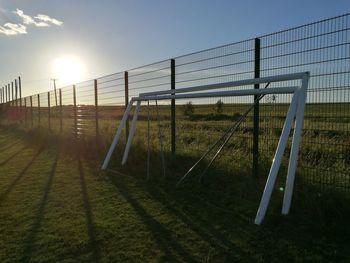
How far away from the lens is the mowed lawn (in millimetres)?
3191

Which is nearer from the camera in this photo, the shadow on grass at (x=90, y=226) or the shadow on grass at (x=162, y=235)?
the shadow on grass at (x=162, y=235)

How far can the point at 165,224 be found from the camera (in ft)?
13.0

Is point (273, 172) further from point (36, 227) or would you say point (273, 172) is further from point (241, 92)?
point (36, 227)

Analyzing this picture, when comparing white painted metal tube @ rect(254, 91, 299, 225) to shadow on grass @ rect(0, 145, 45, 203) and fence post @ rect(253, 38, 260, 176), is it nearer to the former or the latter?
fence post @ rect(253, 38, 260, 176)

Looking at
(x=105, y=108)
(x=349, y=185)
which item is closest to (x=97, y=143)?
(x=105, y=108)

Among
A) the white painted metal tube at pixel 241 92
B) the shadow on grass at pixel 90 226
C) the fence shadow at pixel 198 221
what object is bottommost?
the shadow on grass at pixel 90 226

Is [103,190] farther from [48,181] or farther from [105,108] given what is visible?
[105,108]

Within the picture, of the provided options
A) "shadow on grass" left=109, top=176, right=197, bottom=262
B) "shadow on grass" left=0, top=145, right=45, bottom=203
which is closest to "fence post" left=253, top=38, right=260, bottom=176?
"shadow on grass" left=109, top=176, right=197, bottom=262

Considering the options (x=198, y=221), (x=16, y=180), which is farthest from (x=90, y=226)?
(x=16, y=180)

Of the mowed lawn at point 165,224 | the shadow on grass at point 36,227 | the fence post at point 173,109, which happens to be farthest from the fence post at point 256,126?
the shadow on grass at point 36,227

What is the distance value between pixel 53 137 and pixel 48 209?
34.3ft

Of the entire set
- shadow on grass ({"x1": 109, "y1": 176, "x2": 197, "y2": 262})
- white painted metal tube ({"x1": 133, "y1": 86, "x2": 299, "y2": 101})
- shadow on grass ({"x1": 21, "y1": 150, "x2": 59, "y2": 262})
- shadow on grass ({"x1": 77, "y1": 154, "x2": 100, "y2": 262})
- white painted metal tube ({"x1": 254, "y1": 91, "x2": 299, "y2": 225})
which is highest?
white painted metal tube ({"x1": 133, "y1": 86, "x2": 299, "y2": 101})

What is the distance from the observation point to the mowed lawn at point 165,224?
10.5ft

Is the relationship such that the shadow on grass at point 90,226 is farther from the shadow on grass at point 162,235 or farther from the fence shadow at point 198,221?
the fence shadow at point 198,221
